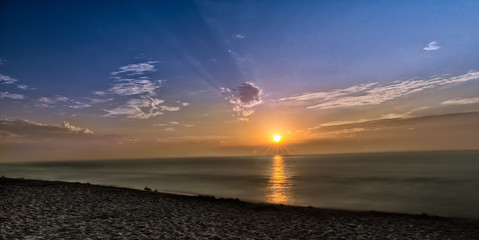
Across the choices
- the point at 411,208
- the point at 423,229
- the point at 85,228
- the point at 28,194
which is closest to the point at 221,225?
the point at 85,228

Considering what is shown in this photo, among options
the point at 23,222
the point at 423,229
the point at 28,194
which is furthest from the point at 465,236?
the point at 28,194

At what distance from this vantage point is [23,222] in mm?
14391

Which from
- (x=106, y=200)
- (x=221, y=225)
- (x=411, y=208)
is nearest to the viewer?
(x=221, y=225)

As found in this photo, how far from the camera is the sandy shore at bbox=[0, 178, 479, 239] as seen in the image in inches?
542

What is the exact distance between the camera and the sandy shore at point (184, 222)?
13.8 metres

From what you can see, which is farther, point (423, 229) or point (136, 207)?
point (136, 207)

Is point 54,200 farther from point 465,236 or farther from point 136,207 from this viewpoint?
point 465,236

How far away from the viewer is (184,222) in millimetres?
16656

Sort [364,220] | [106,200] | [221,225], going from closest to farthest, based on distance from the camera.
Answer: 1. [221,225]
2. [364,220]
3. [106,200]

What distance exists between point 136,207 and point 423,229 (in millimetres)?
20024

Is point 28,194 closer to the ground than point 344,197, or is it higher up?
higher up

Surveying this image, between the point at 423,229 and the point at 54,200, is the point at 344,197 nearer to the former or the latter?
the point at 423,229

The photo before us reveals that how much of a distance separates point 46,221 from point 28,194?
38.6ft

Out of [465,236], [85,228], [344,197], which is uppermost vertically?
[85,228]
